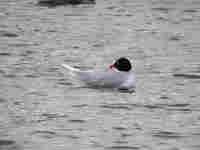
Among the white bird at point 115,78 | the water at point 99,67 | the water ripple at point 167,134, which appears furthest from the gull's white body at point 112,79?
the water ripple at point 167,134

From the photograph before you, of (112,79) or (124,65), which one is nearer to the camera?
(112,79)

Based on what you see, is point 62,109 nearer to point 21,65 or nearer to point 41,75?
point 41,75

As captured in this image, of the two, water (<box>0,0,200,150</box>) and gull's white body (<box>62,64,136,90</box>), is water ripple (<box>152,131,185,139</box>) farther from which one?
gull's white body (<box>62,64,136,90</box>)

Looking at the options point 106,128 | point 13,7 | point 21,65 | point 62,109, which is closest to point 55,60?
point 21,65

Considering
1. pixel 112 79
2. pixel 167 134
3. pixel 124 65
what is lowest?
pixel 167 134

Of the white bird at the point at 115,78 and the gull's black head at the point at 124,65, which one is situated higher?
the gull's black head at the point at 124,65

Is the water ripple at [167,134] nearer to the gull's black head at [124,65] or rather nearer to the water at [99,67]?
the water at [99,67]

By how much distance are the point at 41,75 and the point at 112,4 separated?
11239 millimetres

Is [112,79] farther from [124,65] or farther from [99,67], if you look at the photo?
[99,67]

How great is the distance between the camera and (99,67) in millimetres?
16984

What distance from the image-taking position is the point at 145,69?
54.6ft

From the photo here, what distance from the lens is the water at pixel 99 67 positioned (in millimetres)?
11391

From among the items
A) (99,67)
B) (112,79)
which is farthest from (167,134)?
(99,67)

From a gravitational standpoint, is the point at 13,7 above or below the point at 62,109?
above
